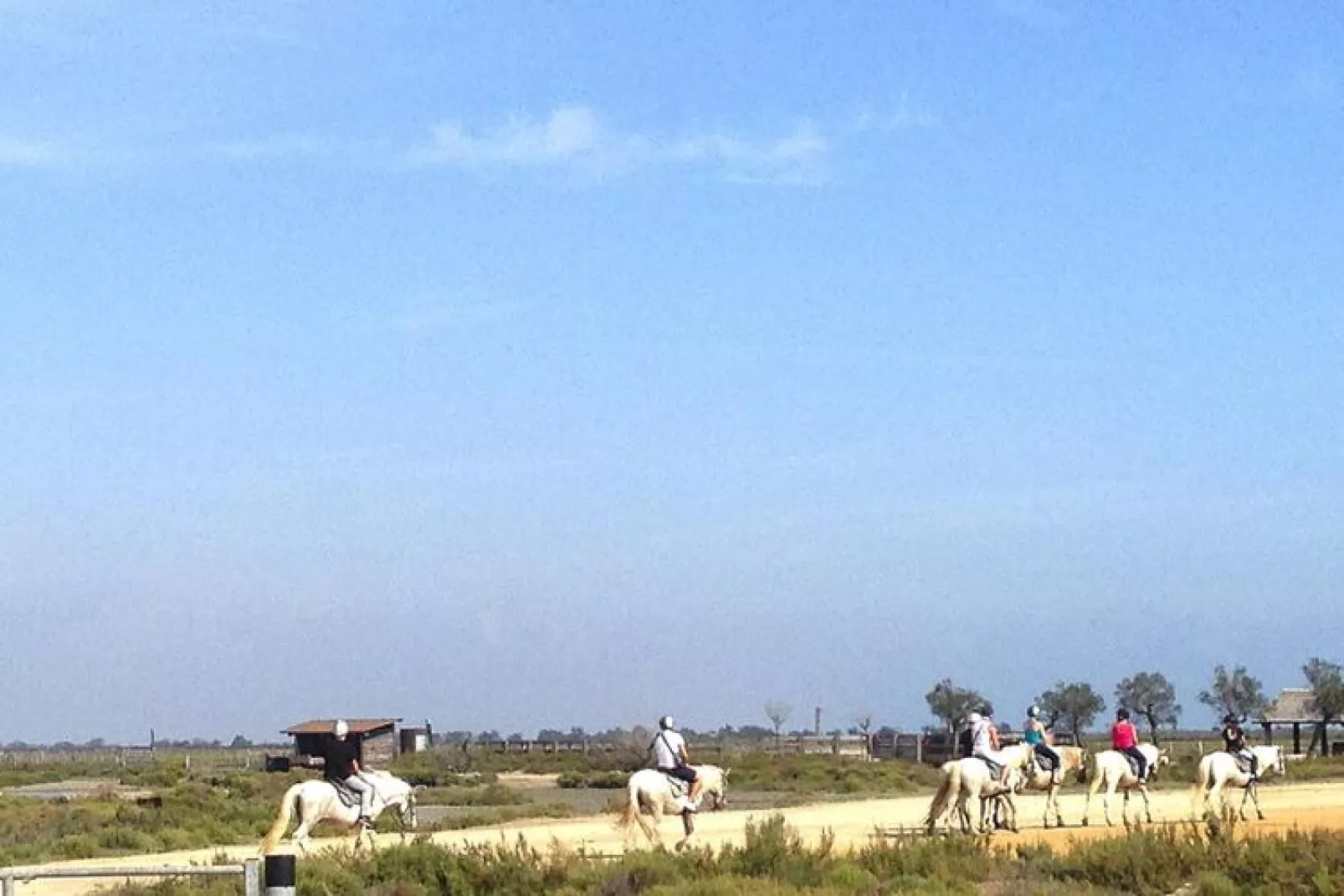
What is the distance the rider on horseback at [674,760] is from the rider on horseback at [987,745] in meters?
5.21

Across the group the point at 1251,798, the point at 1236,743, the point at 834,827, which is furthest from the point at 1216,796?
the point at 834,827

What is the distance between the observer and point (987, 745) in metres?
36.2

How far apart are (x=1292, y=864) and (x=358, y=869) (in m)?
10.4

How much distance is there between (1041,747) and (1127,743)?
1.93 m

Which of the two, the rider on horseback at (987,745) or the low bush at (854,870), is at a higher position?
the rider on horseback at (987,745)

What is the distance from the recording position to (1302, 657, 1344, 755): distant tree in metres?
91.4

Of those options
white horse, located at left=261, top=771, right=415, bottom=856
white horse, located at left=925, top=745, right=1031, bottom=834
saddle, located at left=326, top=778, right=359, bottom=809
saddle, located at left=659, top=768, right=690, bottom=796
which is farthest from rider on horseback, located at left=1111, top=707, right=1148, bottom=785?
saddle, located at left=326, top=778, right=359, bottom=809

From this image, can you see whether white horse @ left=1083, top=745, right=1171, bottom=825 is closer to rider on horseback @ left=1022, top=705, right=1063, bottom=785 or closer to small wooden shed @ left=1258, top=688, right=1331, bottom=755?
rider on horseback @ left=1022, top=705, right=1063, bottom=785

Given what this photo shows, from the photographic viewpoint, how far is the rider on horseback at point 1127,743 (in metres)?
40.1

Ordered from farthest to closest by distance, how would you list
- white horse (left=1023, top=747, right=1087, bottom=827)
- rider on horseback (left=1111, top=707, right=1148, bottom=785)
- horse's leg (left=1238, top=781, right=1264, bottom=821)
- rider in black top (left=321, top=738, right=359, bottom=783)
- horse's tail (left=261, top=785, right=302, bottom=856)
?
rider on horseback (left=1111, top=707, right=1148, bottom=785)
horse's leg (left=1238, top=781, right=1264, bottom=821)
white horse (left=1023, top=747, right=1087, bottom=827)
rider in black top (left=321, top=738, right=359, bottom=783)
horse's tail (left=261, top=785, right=302, bottom=856)

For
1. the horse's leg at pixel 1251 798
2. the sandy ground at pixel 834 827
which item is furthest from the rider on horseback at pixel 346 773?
the horse's leg at pixel 1251 798

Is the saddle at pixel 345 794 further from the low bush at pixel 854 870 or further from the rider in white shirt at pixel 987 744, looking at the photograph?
the rider in white shirt at pixel 987 744

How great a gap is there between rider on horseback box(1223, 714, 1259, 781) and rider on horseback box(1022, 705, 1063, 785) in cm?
296

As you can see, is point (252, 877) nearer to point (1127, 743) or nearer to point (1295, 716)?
point (1127, 743)
